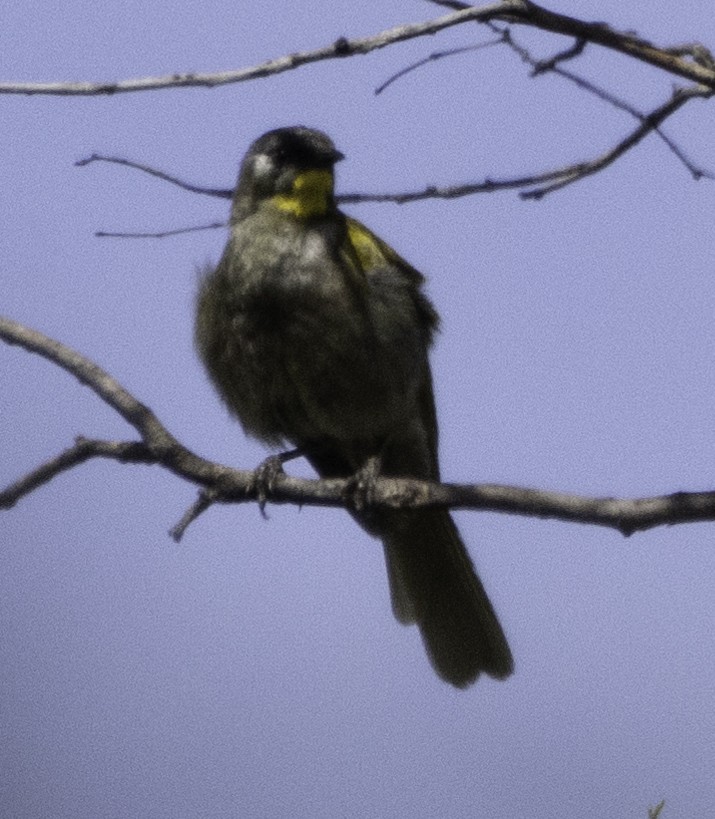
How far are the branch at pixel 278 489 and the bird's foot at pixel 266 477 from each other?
0.05 metres

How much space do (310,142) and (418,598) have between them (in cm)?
205

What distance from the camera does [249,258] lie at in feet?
18.5

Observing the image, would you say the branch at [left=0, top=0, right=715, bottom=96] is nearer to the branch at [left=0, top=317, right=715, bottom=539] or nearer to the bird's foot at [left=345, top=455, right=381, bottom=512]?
the branch at [left=0, top=317, right=715, bottom=539]

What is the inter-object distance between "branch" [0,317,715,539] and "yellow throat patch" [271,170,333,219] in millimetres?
1652

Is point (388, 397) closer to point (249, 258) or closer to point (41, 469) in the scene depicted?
point (249, 258)

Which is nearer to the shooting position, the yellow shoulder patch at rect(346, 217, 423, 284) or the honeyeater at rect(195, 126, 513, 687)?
the honeyeater at rect(195, 126, 513, 687)

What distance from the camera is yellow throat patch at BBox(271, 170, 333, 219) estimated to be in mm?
5824

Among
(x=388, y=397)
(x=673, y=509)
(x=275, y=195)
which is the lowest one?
(x=673, y=509)

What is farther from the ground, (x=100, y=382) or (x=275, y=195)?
(x=275, y=195)

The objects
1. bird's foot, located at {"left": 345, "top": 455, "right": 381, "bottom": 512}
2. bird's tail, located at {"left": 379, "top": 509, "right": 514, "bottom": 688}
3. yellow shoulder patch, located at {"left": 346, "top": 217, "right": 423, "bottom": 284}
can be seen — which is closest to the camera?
bird's foot, located at {"left": 345, "top": 455, "right": 381, "bottom": 512}

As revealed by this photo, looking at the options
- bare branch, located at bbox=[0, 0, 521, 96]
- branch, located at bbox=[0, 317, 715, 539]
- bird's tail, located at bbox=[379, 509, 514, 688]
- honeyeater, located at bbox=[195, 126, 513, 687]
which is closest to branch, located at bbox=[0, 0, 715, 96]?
bare branch, located at bbox=[0, 0, 521, 96]

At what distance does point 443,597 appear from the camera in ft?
19.8

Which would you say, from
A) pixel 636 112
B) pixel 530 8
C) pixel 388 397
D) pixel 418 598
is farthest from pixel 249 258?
pixel 530 8

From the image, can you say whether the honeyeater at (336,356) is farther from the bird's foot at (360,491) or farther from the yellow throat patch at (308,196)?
the bird's foot at (360,491)
